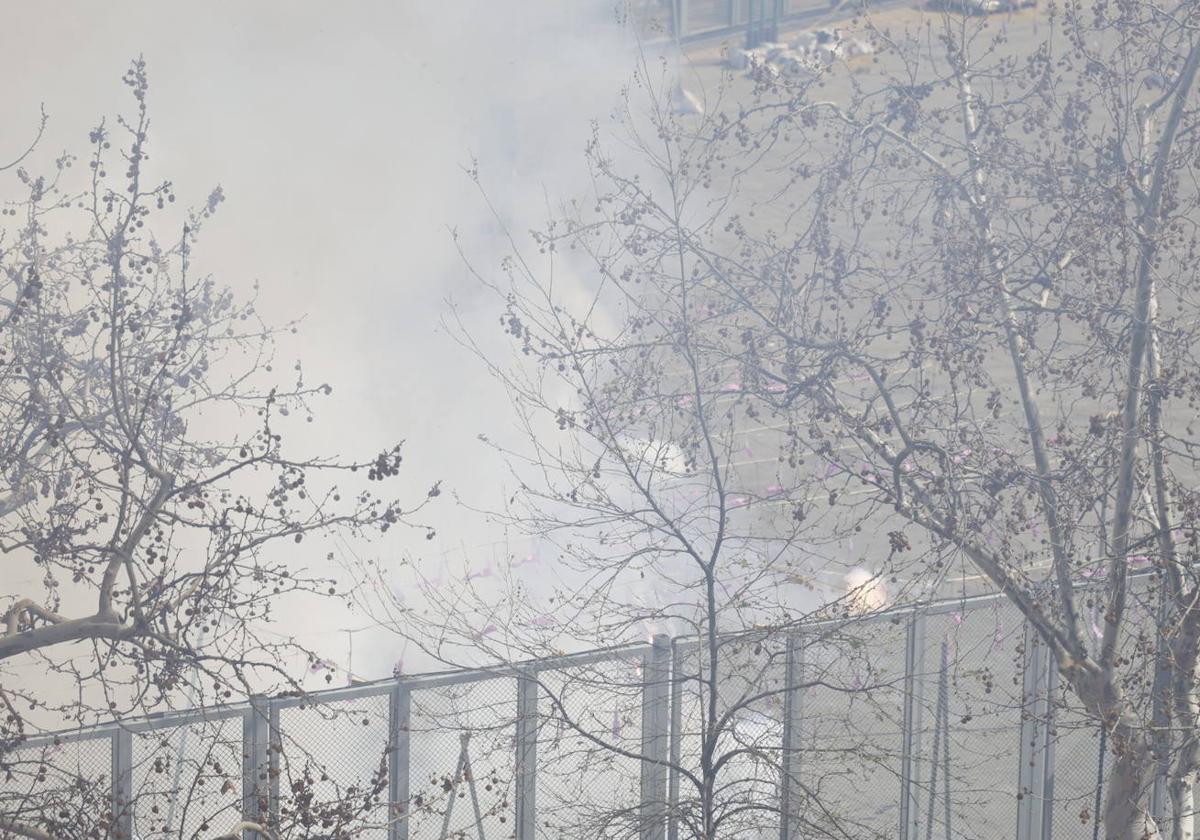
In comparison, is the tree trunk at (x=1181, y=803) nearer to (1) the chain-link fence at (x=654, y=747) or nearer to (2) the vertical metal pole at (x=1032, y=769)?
(1) the chain-link fence at (x=654, y=747)

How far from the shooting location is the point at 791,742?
331 inches

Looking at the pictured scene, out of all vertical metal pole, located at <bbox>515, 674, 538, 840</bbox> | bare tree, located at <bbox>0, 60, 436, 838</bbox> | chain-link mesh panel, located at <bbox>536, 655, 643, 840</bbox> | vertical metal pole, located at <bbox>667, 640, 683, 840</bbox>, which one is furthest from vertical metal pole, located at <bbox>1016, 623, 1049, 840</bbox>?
bare tree, located at <bbox>0, 60, 436, 838</bbox>

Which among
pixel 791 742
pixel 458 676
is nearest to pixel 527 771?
pixel 458 676

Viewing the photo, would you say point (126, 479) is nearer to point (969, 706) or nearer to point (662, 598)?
point (969, 706)

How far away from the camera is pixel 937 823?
365 inches

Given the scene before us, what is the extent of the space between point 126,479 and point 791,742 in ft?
14.4

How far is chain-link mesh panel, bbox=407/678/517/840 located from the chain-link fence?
0.04ft

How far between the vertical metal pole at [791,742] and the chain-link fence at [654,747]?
0.03 m

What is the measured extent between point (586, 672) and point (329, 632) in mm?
6733

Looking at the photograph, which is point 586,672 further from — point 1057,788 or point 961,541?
point 1057,788

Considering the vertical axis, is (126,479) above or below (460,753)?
above

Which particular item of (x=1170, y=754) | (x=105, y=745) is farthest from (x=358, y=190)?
(x=1170, y=754)

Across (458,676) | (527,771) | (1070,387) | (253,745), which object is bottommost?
(527,771)

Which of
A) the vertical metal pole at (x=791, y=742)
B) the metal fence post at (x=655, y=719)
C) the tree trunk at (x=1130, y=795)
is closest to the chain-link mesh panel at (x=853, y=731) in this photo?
the vertical metal pole at (x=791, y=742)
